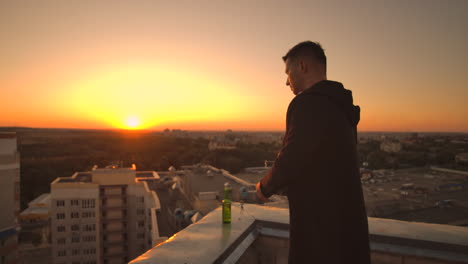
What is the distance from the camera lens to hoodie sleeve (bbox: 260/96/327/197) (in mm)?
680

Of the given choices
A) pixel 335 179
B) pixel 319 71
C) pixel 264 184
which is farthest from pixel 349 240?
pixel 319 71

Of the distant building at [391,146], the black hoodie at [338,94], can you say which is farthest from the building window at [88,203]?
the distant building at [391,146]

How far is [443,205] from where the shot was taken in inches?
200

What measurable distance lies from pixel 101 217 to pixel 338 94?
10747mm

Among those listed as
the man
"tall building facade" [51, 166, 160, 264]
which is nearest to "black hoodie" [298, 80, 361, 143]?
the man

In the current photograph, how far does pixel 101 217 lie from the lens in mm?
9391

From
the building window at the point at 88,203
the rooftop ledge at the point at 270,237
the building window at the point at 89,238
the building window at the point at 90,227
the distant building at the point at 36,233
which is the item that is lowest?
the distant building at the point at 36,233

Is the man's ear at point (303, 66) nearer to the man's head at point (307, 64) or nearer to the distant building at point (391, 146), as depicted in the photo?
the man's head at point (307, 64)

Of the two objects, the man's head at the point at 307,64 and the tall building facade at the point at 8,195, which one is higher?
the man's head at the point at 307,64

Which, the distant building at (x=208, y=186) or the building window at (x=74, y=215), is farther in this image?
the building window at (x=74, y=215)

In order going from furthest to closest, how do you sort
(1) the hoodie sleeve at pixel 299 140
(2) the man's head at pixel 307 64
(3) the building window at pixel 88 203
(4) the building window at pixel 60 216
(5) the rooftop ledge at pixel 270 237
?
1. (3) the building window at pixel 88 203
2. (4) the building window at pixel 60 216
3. (5) the rooftop ledge at pixel 270 237
4. (2) the man's head at pixel 307 64
5. (1) the hoodie sleeve at pixel 299 140

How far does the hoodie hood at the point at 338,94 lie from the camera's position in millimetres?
717

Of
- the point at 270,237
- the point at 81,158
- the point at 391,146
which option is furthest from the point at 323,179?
the point at 81,158

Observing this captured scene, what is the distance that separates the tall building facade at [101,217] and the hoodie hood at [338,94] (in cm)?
855
